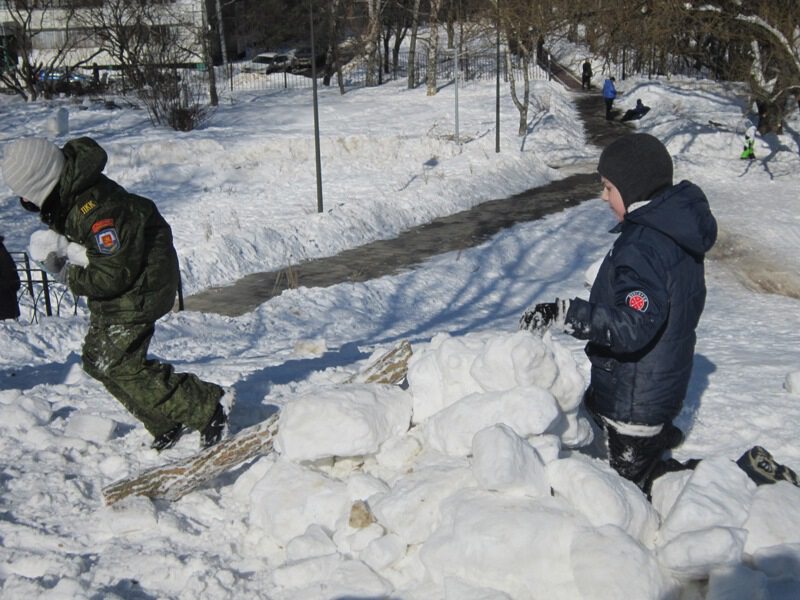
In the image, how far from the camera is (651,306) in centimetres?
333

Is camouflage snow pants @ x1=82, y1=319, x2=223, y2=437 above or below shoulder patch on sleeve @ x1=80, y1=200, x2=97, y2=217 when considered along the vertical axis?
below

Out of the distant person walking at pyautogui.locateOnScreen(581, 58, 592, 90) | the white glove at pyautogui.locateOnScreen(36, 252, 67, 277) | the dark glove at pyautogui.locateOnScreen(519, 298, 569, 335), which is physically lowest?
the distant person walking at pyautogui.locateOnScreen(581, 58, 592, 90)

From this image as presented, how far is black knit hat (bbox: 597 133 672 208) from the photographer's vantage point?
3.48 m

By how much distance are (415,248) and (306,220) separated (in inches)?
88.1

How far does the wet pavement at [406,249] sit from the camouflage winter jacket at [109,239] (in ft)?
22.9

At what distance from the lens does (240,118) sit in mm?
27750

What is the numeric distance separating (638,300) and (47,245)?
2.58 m

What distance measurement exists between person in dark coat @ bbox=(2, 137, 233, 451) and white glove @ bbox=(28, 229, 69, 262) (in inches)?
0.4

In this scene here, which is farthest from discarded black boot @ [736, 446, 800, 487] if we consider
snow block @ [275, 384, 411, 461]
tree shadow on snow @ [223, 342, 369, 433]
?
tree shadow on snow @ [223, 342, 369, 433]

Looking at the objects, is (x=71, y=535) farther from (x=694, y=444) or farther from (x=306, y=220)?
(x=306, y=220)

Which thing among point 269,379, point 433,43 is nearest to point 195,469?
point 269,379

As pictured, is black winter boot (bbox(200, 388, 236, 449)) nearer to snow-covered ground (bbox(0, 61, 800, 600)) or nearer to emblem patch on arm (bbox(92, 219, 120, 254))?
snow-covered ground (bbox(0, 61, 800, 600))

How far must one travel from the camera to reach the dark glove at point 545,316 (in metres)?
3.43

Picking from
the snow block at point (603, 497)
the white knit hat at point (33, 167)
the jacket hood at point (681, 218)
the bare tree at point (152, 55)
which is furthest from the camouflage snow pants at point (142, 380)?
the bare tree at point (152, 55)
